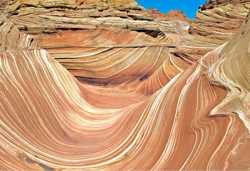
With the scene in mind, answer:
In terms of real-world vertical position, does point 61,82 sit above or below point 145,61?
below

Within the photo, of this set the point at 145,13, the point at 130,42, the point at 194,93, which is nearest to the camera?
the point at 194,93

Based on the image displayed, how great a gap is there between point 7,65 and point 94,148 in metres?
1.92

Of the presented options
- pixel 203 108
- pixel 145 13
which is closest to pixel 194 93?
pixel 203 108

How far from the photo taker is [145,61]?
12.5 metres

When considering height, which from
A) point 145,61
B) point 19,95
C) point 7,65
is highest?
point 145,61

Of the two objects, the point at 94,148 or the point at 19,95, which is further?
the point at 19,95

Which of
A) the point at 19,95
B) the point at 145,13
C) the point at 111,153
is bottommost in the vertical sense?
the point at 111,153

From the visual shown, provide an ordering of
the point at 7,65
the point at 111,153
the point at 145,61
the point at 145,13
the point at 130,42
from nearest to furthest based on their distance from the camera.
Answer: the point at 111,153 < the point at 7,65 < the point at 145,61 < the point at 130,42 < the point at 145,13

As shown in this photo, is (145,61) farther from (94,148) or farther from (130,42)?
(94,148)

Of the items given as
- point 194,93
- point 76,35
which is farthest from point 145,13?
point 194,93

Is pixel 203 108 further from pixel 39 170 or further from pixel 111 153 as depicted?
pixel 39 170

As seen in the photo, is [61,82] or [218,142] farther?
[61,82]

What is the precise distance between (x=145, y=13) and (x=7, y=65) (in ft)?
25.6

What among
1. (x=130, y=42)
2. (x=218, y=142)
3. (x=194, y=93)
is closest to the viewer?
(x=218, y=142)
